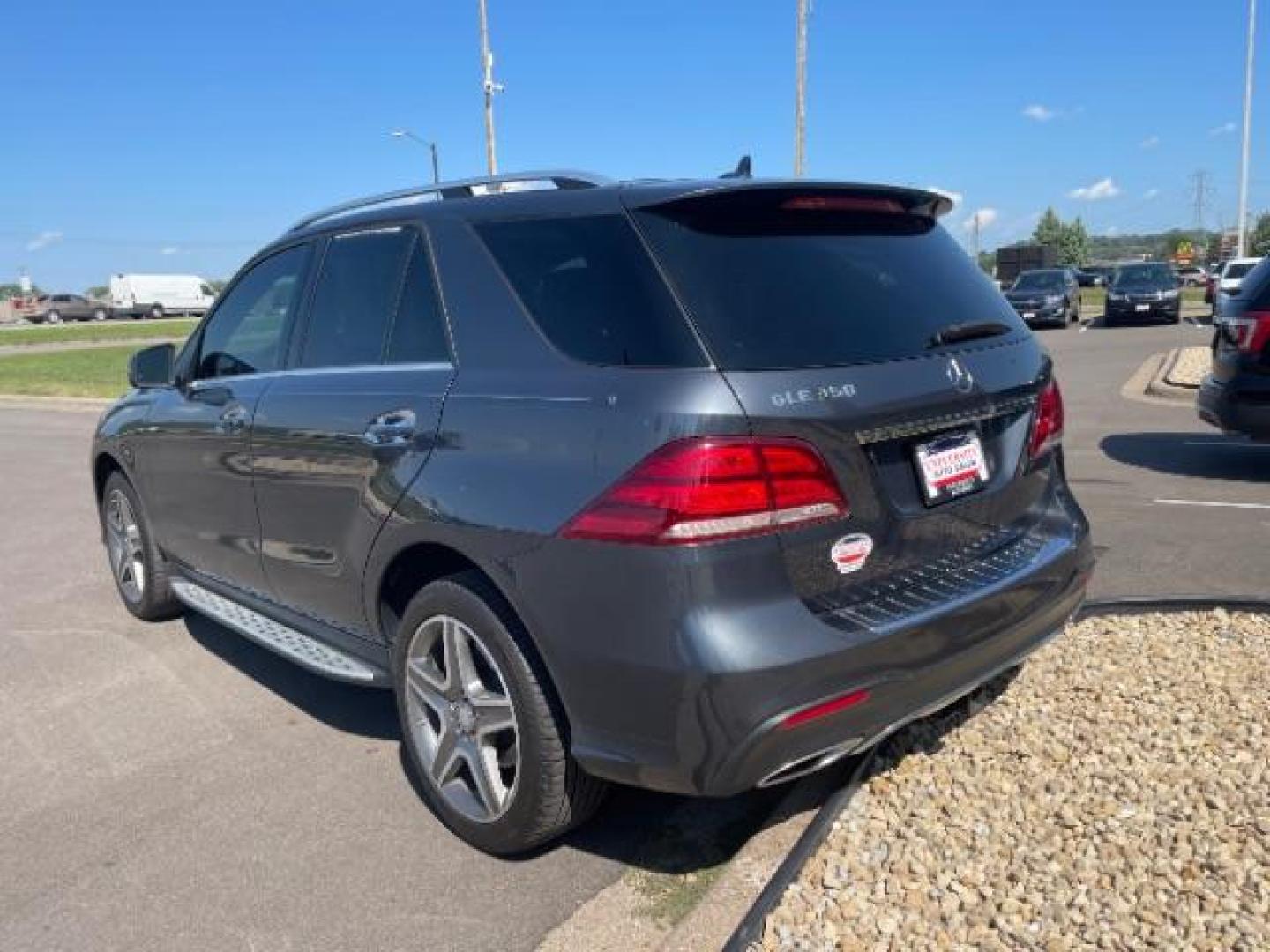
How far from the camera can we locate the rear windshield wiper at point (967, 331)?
304 cm

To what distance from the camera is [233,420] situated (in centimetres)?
425

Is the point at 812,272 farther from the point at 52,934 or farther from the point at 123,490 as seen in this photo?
the point at 123,490

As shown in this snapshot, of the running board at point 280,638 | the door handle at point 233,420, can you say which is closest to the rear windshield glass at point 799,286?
the running board at point 280,638

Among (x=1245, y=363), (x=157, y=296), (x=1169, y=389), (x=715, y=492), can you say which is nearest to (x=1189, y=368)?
(x=1169, y=389)

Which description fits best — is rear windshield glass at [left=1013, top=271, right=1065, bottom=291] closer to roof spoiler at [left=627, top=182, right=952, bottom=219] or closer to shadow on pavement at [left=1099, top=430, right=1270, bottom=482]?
shadow on pavement at [left=1099, top=430, right=1270, bottom=482]

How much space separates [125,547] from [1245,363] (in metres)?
7.42

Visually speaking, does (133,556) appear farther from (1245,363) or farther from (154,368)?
(1245,363)

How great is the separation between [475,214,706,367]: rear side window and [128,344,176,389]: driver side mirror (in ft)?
8.31

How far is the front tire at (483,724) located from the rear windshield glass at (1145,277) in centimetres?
2887

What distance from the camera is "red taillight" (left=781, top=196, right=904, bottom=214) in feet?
9.88

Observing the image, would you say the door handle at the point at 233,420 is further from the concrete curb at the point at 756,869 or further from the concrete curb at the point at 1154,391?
the concrete curb at the point at 1154,391

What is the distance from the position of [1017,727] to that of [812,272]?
5.51ft

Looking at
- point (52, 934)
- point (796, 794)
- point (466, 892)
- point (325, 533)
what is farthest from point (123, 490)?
point (796, 794)

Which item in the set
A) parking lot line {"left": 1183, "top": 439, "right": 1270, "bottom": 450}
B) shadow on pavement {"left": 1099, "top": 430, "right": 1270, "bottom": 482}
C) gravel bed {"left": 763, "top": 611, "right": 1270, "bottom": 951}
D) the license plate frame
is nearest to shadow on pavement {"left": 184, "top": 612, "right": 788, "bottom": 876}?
gravel bed {"left": 763, "top": 611, "right": 1270, "bottom": 951}
